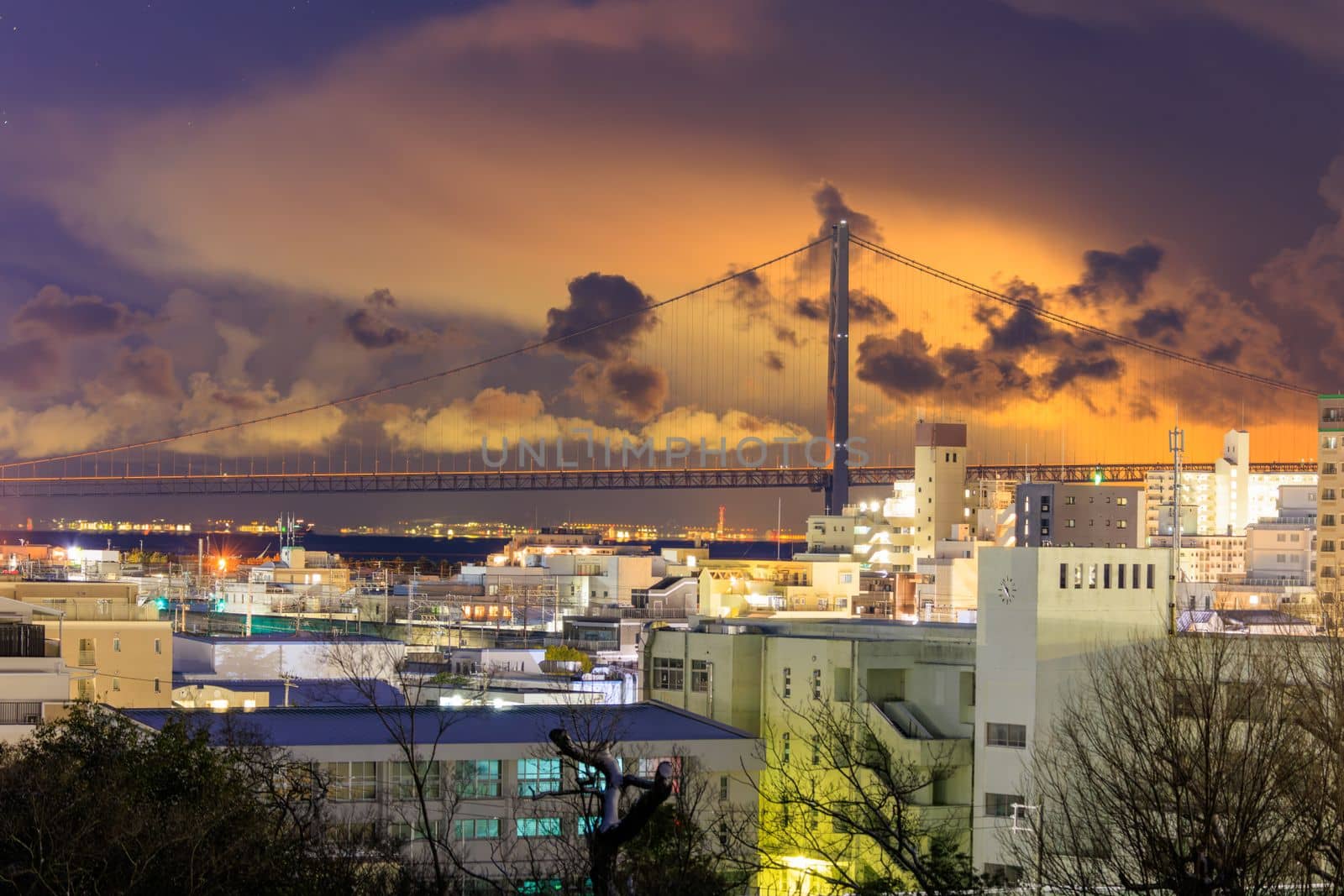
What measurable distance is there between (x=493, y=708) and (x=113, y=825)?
5852 mm

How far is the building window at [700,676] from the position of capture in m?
15.8

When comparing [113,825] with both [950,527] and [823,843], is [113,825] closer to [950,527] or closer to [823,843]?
[823,843]

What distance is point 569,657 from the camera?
22.7 metres

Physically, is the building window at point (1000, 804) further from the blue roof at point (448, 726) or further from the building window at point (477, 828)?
the building window at point (477, 828)

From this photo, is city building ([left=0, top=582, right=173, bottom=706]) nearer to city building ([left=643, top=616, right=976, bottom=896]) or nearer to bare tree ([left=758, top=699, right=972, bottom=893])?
city building ([left=643, top=616, right=976, bottom=896])

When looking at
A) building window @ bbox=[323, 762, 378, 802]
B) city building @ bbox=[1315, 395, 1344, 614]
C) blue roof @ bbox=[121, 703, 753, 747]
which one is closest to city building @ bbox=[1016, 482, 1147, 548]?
blue roof @ bbox=[121, 703, 753, 747]

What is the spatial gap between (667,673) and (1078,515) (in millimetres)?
9452

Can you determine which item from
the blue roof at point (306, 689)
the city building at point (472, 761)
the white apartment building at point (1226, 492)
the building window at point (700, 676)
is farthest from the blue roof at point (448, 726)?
the white apartment building at point (1226, 492)

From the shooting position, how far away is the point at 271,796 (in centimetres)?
894

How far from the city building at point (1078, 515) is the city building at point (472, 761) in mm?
10603

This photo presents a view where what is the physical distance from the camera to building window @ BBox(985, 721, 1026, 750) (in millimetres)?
12992

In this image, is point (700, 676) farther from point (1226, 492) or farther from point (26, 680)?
point (1226, 492)

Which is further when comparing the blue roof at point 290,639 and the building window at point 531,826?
the blue roof at point 290,639

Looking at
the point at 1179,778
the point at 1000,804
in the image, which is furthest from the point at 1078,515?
the point at 1179,778
